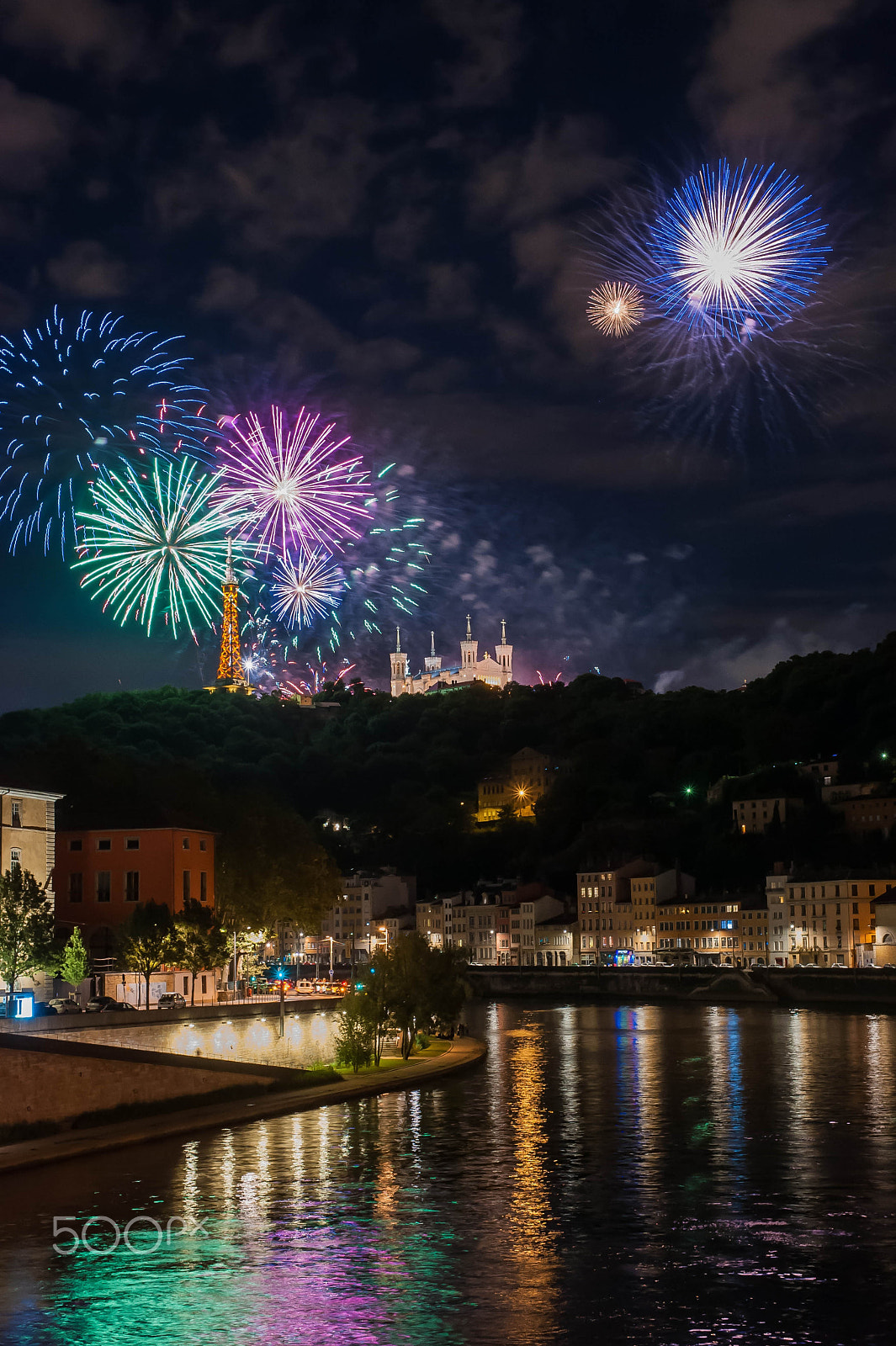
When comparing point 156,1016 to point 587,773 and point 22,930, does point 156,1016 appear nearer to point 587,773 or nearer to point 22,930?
point 22,930

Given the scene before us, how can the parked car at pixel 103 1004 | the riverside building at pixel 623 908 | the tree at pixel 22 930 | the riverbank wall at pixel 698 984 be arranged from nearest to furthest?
the tree at pixel 22 930, the parked car at pixel 103 1004, the riverbank wall at pixel 698 984, the riverside building at pixel 623 908

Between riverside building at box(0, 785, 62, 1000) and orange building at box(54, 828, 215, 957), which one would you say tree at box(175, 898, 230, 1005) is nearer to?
orange building at box(54, 828, 215, 957)

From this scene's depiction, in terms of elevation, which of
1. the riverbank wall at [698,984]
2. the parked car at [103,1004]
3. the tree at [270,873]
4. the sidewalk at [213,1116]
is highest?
the tree at [270,873]

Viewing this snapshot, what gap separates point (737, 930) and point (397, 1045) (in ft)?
279

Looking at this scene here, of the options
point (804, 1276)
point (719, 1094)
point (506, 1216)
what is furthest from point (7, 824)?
point (804, 1276)

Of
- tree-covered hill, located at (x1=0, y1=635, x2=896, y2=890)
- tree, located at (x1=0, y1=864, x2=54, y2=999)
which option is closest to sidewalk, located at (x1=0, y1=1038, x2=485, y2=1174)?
tree, located at (x1=0, y1=864, x2=54, y2=999)

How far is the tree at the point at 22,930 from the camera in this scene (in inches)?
2307

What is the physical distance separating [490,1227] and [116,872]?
2127 inches

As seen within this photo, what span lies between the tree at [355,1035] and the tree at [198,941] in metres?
16.0

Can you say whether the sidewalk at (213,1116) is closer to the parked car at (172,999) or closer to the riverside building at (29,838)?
the parked car at (172,999)

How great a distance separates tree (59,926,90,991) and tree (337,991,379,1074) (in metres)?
13.2

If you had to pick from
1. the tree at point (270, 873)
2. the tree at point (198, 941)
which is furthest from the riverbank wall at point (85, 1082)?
the tree at point (270, 873)

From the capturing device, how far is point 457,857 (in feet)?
612

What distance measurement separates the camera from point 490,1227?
24891 mm
